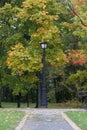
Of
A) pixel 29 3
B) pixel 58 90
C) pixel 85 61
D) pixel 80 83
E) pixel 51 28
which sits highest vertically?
pixel 29 3

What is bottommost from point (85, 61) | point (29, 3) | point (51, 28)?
point (85, 61)

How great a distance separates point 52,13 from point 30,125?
1710 centimetres

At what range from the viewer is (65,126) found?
474 inches

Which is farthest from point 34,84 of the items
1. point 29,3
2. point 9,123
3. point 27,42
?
point 9,123

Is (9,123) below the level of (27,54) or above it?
above

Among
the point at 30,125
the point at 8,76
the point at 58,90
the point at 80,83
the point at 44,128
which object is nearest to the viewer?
the point at 44,128

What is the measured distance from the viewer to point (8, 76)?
29516mm

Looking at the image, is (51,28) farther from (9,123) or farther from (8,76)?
(9,123)

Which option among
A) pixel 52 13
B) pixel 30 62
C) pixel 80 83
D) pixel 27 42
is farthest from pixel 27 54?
pixel 80 83

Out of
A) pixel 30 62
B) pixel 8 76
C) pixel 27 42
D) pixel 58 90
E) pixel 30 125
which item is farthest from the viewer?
pixel 58 90

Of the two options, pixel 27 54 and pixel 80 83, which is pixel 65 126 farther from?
pixel 80 83

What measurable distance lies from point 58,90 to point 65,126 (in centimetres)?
2805

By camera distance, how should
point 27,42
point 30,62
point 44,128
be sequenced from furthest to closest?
point 27,42 < point 30,62 < point 44,128

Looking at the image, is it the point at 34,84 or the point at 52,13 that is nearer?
the point at 52,13
